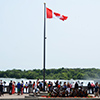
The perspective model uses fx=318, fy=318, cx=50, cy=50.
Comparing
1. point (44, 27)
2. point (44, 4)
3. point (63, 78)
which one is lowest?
point (63, 78)

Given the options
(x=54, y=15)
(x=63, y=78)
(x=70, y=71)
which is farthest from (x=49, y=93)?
(x=70, y=71)

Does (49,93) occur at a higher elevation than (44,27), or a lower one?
lower

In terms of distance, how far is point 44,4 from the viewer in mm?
31031

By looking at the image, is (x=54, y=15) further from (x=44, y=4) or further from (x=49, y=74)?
(x=49, y=74)

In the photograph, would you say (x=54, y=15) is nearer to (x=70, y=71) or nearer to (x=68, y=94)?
(x=68, y=94)

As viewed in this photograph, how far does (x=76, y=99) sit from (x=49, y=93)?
277 centimetres

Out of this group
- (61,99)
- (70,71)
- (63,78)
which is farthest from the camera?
(70,71)

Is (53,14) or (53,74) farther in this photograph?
(53,74)

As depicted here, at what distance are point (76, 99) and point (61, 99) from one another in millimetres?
1258

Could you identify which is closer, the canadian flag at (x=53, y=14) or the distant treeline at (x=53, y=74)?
the canadian flag at (x=53, y=14)

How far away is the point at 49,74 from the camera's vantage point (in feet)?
456

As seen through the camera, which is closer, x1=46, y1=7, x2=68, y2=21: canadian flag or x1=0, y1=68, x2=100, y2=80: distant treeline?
x1=46, y1=7, x2=68, y2=21: canadian flag

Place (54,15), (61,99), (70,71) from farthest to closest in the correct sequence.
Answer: (70,71), (54,15), (61,99)

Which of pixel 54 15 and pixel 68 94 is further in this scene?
pixel 54 15
